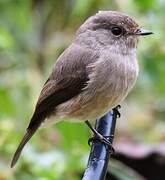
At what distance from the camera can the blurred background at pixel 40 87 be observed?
4.47m

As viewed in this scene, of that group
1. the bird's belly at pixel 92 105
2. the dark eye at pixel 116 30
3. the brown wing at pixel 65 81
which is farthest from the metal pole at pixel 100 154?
the dark eye at pixel 116 30

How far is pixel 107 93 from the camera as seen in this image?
13.6 feet

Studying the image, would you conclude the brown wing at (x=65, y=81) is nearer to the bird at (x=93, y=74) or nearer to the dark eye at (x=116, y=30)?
the bird at (x=93, y=74)

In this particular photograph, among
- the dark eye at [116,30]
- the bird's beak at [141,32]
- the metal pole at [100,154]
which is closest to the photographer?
the metal pole at [100,154]

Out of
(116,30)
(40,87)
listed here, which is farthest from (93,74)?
(40,87)

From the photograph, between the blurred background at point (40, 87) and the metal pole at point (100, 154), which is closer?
the metal pole at point (100, 154)

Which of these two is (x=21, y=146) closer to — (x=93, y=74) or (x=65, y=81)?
(x=65, y=81)

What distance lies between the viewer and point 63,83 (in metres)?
4.28

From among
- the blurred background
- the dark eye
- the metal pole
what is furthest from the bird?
the blurred background

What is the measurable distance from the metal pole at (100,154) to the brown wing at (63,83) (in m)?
0.27

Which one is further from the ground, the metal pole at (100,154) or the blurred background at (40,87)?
the blurred background at (40,87)

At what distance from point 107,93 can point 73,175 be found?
0.63 metres

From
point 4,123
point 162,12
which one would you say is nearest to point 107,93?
point 4,123

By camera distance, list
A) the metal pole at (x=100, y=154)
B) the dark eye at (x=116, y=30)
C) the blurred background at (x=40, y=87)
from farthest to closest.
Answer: the blurred background at (x=40, y=87) → the dark eye at (x=116, y=30) → the metal pole at (x=100, y=154)
